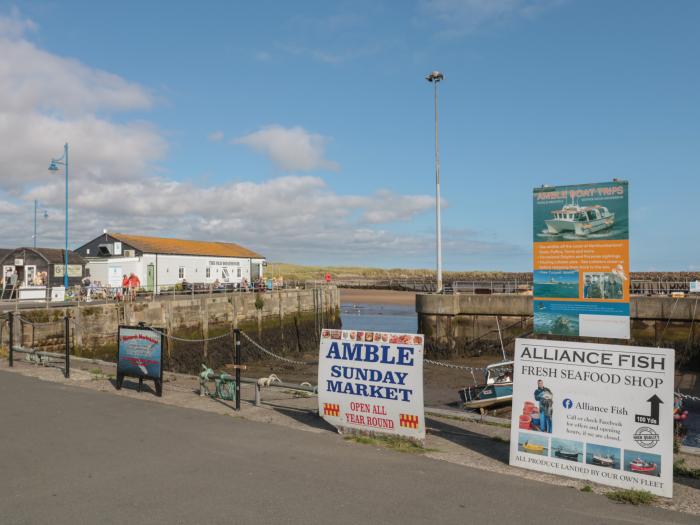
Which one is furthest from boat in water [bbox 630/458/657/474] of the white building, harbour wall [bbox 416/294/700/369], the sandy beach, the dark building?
the sandy beach

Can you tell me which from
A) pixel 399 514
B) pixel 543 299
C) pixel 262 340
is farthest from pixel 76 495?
pixel 262 340

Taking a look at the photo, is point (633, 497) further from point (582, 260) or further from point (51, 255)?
point (51, 255)

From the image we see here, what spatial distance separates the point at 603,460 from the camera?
19.5 ft

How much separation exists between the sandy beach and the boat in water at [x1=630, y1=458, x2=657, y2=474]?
216 feet

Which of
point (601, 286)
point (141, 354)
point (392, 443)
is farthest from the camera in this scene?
point (141, 354)

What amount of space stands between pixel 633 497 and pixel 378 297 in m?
80.8

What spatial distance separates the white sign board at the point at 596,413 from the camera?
5.73m

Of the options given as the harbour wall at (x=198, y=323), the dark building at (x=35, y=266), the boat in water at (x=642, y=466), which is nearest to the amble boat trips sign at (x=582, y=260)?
the boat in water at (x=642, y=466)

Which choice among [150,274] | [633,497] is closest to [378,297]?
[150,274]

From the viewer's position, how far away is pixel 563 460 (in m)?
6.19

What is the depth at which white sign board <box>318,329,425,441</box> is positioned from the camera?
292 inches

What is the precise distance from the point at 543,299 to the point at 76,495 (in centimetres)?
674

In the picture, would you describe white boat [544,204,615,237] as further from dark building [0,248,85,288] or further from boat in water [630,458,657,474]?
dark building [0,248,85,288]

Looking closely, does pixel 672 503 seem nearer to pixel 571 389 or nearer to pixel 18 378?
pixel 571 389
